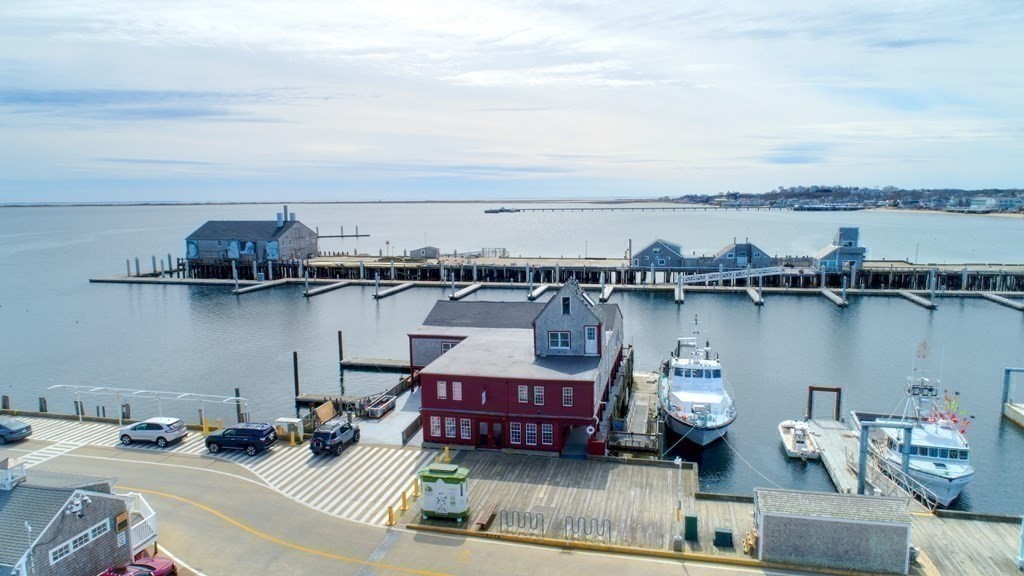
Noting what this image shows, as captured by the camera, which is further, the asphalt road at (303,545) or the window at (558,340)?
the window at (558,340)

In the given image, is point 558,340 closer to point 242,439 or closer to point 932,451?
point 242,439

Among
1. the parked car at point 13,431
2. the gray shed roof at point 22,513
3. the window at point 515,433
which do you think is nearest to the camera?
the gray shed roof at point 22,513

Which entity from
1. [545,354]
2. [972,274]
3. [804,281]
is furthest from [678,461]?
[972,274]

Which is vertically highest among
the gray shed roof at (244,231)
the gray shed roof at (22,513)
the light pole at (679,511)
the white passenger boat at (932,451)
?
the gray shed roof at (244,231)

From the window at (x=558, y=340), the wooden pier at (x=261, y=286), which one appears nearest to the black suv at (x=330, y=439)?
the window at (x=558, y=340)

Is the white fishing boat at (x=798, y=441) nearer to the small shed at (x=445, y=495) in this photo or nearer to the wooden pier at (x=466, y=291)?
the small shed at (x=445, y=495)

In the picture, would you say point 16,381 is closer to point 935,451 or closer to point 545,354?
point 545,354

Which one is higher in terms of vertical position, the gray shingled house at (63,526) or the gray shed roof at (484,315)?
the gray shed roof at (484,315)

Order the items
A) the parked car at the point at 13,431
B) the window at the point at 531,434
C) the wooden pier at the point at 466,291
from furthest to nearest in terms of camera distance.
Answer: the wooden pier at the point at 466,291 < the parked car at the point at 13,431 < the window at the point at 531,434
